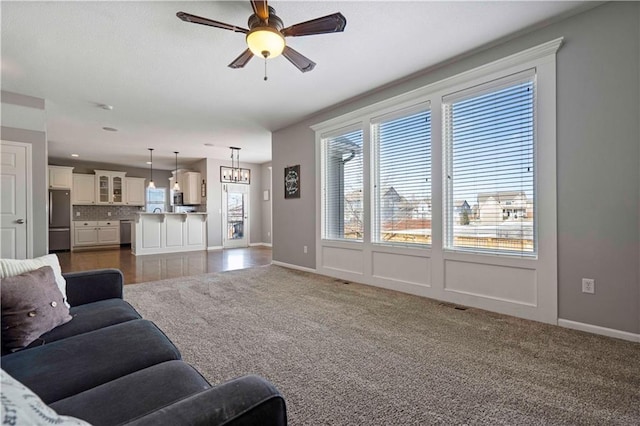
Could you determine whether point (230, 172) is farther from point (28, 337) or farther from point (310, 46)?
point (28, 337)

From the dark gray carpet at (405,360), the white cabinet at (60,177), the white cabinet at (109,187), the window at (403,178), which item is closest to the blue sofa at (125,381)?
the dark gray carpet at (405,360)

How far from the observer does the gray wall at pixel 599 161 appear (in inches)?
91.1

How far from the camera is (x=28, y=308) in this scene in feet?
4.70

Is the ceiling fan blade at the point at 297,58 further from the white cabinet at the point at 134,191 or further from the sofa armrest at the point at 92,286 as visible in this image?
the white cabinet at the point at 134,191

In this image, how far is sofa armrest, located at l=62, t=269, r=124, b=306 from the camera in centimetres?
199

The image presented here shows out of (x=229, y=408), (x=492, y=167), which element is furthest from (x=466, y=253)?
Result: (x=229, y=408)

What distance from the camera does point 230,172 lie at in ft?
30.0

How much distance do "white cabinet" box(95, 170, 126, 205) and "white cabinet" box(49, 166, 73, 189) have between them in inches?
29.6

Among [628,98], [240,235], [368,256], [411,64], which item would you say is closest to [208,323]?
[368,256]

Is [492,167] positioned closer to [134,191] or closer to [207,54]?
[207,54]

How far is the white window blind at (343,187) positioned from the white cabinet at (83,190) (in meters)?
7.94

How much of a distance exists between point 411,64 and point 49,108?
208 inches

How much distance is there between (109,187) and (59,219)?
5.24ft

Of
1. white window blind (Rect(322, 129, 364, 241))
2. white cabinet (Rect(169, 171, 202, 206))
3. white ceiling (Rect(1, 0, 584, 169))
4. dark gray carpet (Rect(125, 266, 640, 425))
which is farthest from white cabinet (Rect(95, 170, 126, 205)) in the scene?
white window blind (Rect(322, 129, 364, 241))
